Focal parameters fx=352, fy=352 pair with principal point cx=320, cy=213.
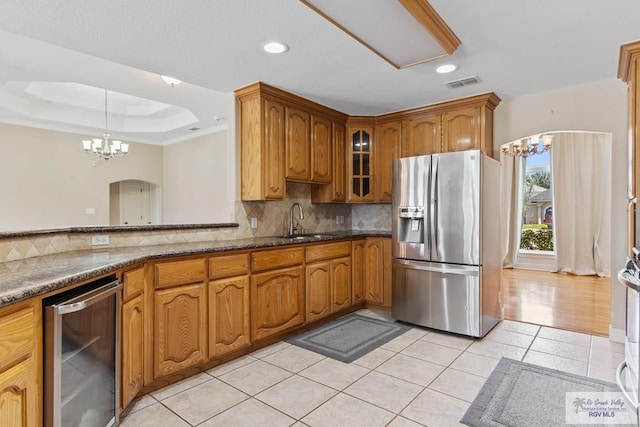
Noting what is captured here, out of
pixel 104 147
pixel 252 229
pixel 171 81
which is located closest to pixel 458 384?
pixel 252 229

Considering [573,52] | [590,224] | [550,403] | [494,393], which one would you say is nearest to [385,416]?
[494,393]

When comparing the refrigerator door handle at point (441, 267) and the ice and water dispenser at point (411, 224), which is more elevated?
the ice and water dispenser at point (411, 224)

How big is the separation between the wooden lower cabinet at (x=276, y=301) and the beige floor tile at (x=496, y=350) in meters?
1.55

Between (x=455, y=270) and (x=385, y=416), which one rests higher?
(x=455, y=270)

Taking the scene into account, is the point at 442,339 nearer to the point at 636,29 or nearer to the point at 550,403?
the point at 550,403

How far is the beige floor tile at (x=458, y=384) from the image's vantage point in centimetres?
225

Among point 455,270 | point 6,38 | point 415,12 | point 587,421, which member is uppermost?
point 6,38

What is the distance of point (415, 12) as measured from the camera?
1999 mm

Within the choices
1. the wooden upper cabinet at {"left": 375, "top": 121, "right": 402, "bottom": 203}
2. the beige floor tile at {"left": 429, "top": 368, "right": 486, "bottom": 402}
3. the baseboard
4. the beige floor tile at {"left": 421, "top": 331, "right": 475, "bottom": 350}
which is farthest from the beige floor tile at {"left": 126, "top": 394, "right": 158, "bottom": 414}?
the baseboard

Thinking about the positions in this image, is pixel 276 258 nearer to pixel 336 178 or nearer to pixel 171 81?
pixel 336 178

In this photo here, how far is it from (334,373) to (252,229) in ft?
5.57

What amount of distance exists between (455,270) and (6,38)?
13.3 feet

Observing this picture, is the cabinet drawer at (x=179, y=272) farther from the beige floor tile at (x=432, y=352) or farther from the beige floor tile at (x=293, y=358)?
the beige floor tile at (x=432, y=352)

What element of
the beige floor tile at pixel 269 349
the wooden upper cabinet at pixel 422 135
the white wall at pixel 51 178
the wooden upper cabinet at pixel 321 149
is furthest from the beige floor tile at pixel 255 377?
the white wall at pixel 51 178
